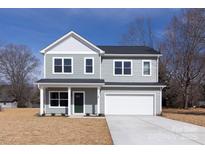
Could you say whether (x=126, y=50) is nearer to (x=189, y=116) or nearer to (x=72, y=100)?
(x=72, y=100)

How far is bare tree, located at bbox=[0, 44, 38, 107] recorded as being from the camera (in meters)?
61.4

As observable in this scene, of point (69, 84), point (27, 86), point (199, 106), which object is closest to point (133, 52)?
point (69, 84)

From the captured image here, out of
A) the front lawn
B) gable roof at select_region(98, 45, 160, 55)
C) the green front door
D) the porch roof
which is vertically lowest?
the front lawn

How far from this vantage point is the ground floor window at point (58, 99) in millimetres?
30031

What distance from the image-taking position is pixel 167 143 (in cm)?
1159

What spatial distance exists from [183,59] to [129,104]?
18.6 meters

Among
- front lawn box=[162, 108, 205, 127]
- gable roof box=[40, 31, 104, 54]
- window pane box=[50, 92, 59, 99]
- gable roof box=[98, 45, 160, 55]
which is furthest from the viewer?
gable roof box=[98, 45, 160, 55]

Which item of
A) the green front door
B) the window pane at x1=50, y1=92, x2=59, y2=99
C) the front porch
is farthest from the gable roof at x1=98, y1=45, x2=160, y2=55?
the window pane at x1=50, y1=92, x2=59, y2=99

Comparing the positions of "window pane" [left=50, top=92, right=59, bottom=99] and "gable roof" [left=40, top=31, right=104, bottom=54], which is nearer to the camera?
"gable roof" [left=40, top=31, right=104, bottom=54]

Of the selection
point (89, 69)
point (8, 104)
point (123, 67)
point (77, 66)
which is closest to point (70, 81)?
point (77, 66)

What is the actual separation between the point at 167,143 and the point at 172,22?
37.8m

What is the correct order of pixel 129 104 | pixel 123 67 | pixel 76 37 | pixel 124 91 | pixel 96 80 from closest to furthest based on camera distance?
1. pixel 96 80
2. pixel 76 37
3. pixel 124 91
4. pixel 129 104
5. pixel 123 67

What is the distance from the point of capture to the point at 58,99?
30078mm

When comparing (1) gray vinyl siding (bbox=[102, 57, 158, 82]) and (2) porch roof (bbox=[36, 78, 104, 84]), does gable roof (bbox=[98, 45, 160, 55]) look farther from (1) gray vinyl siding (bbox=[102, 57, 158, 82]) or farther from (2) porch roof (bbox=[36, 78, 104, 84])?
(2) porch roof (bbox=[36, 78, 104, 84])
